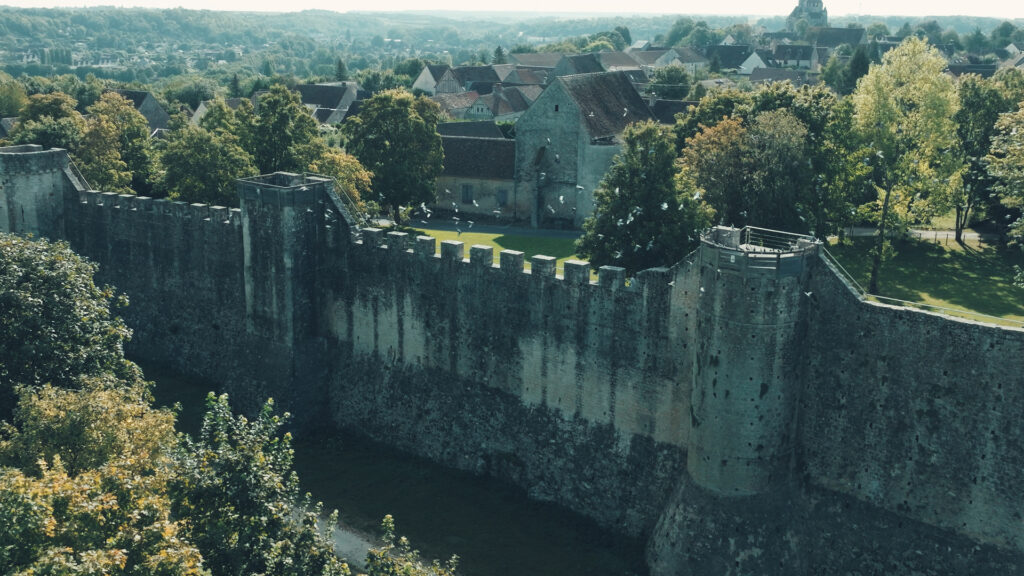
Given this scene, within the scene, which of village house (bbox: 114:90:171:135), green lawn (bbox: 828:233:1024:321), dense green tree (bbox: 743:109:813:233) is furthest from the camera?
village house (bbox: 114:90:171:135)

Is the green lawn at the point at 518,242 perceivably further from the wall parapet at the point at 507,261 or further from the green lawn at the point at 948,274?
the wall parapet at the point at 507,261

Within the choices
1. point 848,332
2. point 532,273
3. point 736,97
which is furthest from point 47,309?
point 736,97

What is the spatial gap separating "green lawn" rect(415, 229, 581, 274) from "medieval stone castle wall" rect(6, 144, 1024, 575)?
2475cm

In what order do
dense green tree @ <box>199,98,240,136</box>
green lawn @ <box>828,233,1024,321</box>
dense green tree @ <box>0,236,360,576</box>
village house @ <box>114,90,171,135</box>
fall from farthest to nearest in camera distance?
village house @ <box>114,90,171,135</box> → dense green tree @ <box>199,98,240,136</box> → green lawn @ <box>828,233,1024,321</box> → dense green tree @ <box>0,236,360,576</box>

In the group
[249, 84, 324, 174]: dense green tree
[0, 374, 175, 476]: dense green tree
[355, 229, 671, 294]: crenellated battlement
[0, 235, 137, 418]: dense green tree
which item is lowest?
[0, 374, 175, 476]: dense green tree

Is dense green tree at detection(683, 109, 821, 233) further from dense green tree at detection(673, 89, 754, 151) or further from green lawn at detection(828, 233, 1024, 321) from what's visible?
dense green tree at detection(673, 89, 754, 151)

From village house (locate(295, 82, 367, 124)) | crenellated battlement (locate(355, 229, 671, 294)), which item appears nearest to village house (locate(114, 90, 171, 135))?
village house (locate(295, 82, 367, 124))

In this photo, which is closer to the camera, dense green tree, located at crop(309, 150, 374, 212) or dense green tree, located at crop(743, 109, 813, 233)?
dense green tree, located at crop(743, 109, 813, 233)

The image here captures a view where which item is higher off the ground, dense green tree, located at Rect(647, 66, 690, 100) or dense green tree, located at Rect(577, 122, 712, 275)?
dense green tree, located at Rect(647, 66, 690, 100)

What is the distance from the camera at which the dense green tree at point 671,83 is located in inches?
5020

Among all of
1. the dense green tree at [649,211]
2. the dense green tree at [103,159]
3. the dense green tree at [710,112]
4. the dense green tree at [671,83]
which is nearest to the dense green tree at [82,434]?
the dense green tree at [649,211]

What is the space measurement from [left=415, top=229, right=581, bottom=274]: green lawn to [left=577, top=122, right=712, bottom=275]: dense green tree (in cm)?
1530

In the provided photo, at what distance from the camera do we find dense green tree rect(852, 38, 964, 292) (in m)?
53.7

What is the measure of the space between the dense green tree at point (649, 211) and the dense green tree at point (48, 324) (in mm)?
22495
